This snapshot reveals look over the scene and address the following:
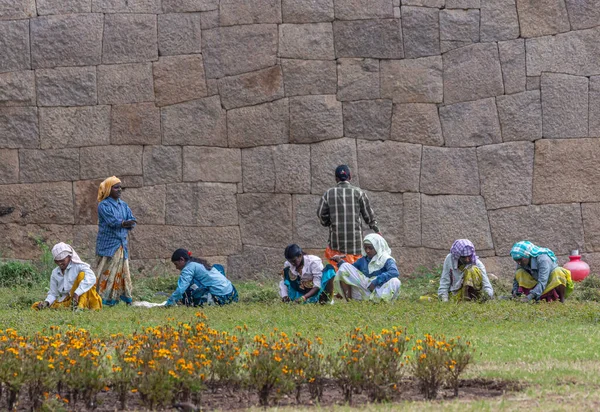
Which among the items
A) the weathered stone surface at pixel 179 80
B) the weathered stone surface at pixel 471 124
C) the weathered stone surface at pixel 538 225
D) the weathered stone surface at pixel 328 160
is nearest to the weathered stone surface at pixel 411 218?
the weathered stone surface at pixel 328 160

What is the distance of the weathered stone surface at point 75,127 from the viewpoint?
13555 mm

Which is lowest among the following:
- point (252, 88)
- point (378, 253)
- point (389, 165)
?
point (378, 253)

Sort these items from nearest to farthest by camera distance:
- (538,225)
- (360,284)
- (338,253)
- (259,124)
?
(360,284) < (338,253) < (538,225) < (259,124)

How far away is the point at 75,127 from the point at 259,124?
2.36 m

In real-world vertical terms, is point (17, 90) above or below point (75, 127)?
above

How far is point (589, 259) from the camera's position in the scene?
527 inches

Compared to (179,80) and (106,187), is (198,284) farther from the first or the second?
(179,80)

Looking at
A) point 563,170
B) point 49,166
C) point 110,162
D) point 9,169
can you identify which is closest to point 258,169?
point 110,162

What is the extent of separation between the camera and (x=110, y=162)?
13.5 metres

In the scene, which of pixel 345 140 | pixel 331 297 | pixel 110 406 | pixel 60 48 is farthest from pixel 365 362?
pixel 60 48

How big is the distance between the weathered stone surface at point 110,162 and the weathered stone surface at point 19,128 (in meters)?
0.70

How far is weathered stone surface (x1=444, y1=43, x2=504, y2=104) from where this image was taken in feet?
44.0

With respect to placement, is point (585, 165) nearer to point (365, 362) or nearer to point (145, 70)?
point (145, 70)

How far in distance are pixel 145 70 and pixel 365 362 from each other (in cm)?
811
